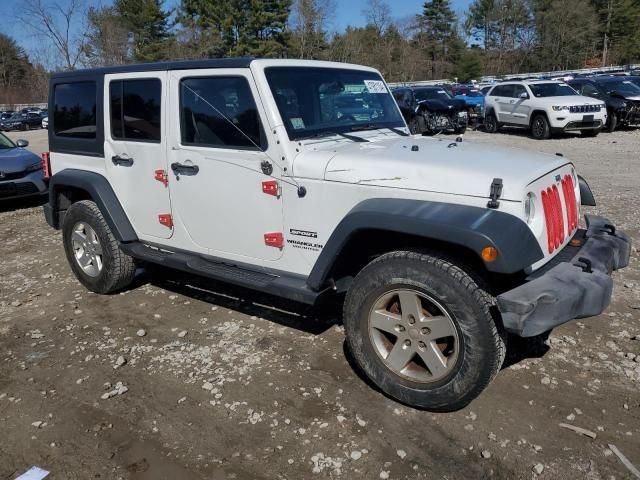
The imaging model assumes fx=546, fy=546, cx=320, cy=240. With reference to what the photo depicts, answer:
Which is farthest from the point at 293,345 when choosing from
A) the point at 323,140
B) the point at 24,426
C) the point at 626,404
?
the point at 626,404

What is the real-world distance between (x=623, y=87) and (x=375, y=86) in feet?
56.0

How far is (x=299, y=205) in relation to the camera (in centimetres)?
341

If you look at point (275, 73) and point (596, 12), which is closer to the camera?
point (275, 73)

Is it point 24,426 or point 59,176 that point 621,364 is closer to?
point 24,426

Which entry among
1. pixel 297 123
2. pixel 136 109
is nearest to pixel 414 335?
pixel 297 123

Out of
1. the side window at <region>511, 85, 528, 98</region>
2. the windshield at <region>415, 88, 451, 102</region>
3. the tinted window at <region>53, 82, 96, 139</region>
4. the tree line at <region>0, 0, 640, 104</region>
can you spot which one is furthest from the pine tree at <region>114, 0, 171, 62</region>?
the tinted window at <region>53, 82, 96, 139</region>

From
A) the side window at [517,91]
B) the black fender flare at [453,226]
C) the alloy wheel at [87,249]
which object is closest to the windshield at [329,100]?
the black fender flare at [453,226]

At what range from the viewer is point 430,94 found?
62.2 ft

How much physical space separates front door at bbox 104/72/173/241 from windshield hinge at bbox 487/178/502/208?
246 cm

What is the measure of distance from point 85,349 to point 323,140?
2342mm

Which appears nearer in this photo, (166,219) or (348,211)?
(348,211)

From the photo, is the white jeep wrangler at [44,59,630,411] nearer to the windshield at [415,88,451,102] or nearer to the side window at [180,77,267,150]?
the side window at [180,77,267,150]

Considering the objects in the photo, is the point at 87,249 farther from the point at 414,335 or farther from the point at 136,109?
the point at 414,335

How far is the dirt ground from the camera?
108 inches
